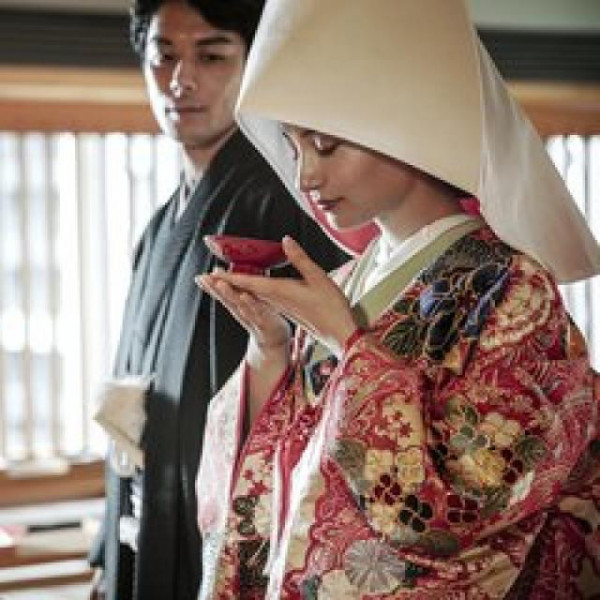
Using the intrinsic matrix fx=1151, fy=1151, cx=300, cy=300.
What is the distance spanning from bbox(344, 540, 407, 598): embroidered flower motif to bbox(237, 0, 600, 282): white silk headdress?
1.04 feet

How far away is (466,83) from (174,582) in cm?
93

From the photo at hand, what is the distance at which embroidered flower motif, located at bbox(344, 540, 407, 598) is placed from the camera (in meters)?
1.03

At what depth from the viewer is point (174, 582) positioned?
1688 millimetres

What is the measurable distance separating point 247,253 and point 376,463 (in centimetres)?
29

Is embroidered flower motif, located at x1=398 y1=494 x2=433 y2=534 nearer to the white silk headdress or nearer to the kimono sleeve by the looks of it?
the kimono sleeve

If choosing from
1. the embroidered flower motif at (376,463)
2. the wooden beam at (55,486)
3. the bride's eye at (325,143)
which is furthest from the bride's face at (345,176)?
the wooden beam at (55,486)

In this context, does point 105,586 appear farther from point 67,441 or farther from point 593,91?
point 593,91

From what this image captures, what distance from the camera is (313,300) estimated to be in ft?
3.62

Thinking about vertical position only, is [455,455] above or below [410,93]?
below

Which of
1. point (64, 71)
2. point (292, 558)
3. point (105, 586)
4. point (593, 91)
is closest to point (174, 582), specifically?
point (105, 586)

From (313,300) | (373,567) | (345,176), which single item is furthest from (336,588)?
(345,176)

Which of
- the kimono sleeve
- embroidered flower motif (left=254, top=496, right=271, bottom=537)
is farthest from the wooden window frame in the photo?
the kimono sleeve

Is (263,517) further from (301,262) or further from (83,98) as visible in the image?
(83,98)

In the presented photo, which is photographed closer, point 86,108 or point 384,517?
point 384,517
